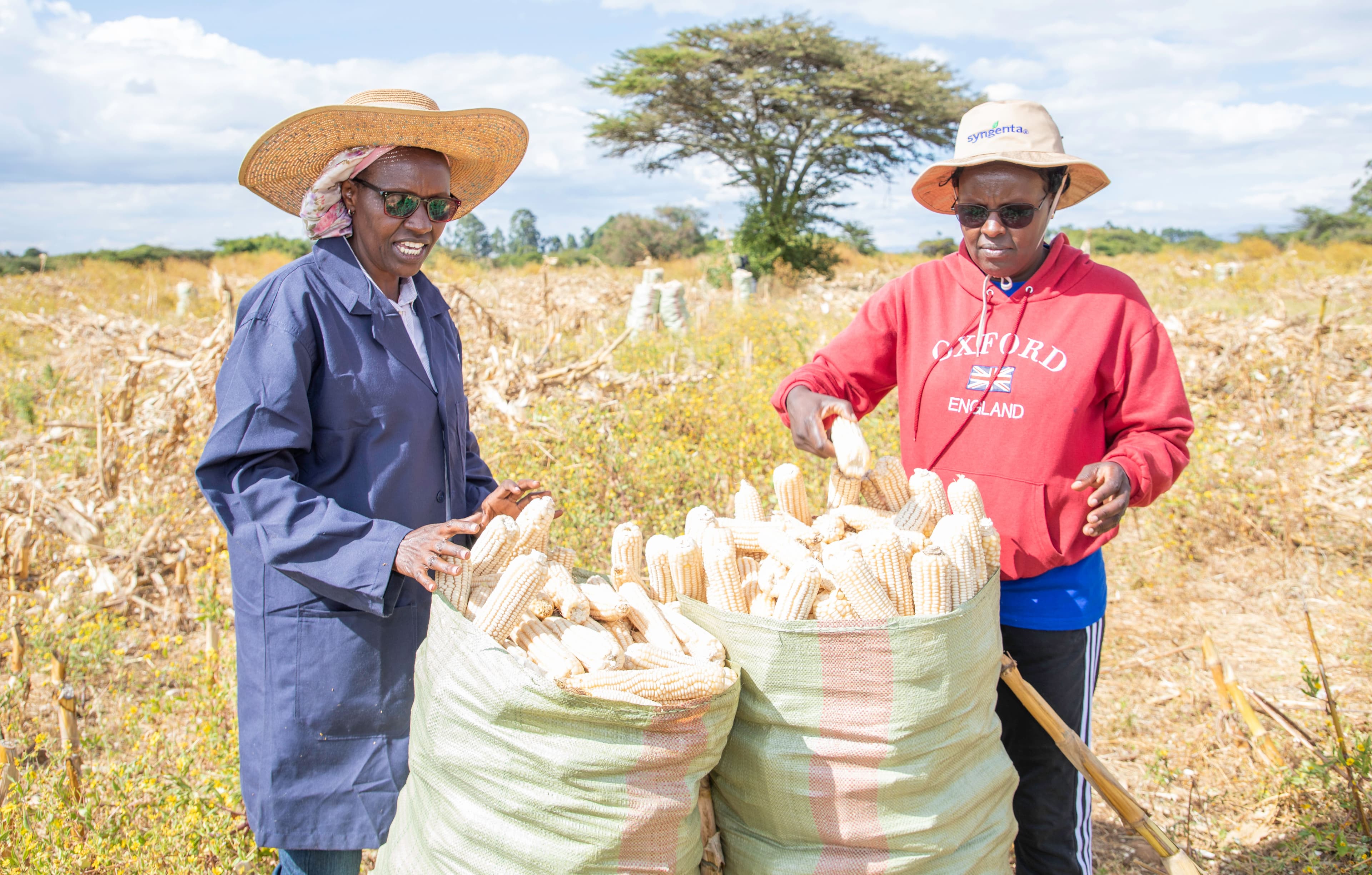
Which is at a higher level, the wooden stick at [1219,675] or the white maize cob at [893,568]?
the white maize cob at [893,568]

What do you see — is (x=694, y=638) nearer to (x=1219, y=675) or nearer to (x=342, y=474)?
(x=342, y=474)

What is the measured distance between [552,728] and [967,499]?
2.99ft

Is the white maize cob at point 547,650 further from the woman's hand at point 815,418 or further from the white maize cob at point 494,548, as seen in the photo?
the woman's hand at point 815,418

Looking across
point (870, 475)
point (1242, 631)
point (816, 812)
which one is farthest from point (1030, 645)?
point (1242, 631)

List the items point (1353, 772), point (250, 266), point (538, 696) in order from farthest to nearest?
point (250, 266) < point (1353, 772) < point (538, 696)

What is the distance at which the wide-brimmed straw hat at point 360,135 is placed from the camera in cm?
194

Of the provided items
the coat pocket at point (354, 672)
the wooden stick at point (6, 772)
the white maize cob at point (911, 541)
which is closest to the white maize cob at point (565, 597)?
the coat pocket at point (354, 672)

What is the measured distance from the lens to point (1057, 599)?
6.31ft

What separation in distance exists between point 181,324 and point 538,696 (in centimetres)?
1168

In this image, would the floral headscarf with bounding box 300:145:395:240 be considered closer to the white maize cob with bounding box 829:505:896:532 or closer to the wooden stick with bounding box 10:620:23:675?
the white maize cob with bounding box 829:505:896:532

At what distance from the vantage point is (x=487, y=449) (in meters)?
5.04

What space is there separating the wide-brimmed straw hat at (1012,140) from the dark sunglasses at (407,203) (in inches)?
46.0

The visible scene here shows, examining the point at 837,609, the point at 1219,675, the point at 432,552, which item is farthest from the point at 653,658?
the point at 1219,675

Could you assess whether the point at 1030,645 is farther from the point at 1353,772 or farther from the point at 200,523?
the point at 200,523
